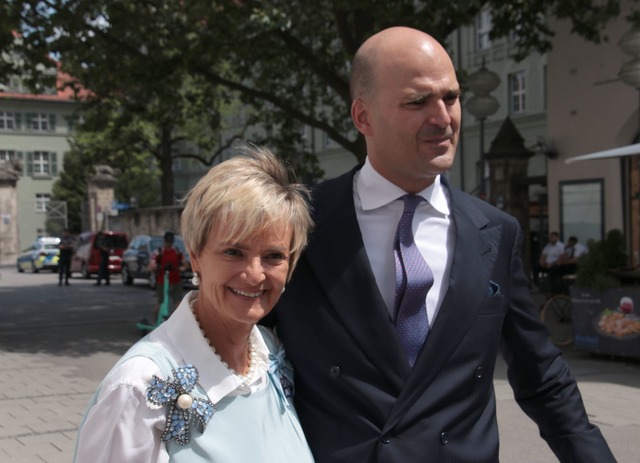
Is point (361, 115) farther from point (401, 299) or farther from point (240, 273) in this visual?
point (240, 273)

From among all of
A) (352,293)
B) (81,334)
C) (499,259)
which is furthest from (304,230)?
(81,334)

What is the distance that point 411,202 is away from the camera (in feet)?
7.29

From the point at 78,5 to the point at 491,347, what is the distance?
12.9m

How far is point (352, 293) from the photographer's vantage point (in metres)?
2.10

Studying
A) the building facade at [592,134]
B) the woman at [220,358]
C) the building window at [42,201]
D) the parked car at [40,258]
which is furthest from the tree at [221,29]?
the building window at [42,201]

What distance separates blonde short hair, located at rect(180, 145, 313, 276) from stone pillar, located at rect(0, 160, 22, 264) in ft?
162

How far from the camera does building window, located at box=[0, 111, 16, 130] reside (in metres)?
74.1

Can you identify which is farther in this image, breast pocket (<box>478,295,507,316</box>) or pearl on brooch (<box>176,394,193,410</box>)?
breast pocket (<box>478,295,507,316</box>)

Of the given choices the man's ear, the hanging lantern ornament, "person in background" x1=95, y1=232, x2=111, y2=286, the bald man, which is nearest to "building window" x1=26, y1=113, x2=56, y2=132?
"person in background" x1=95, y1=232, x2=111, y2=286

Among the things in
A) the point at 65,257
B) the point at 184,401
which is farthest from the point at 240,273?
the point at 65,257

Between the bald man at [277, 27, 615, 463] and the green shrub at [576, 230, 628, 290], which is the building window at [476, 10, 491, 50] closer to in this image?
the green shrub at [576, 230, 628, 290]

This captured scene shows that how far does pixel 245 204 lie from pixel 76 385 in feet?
25.2

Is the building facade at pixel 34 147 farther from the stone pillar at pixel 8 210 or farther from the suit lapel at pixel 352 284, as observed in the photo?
the suit lapel at pixel 352 284

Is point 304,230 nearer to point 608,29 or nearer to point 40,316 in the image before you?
point 40,316
